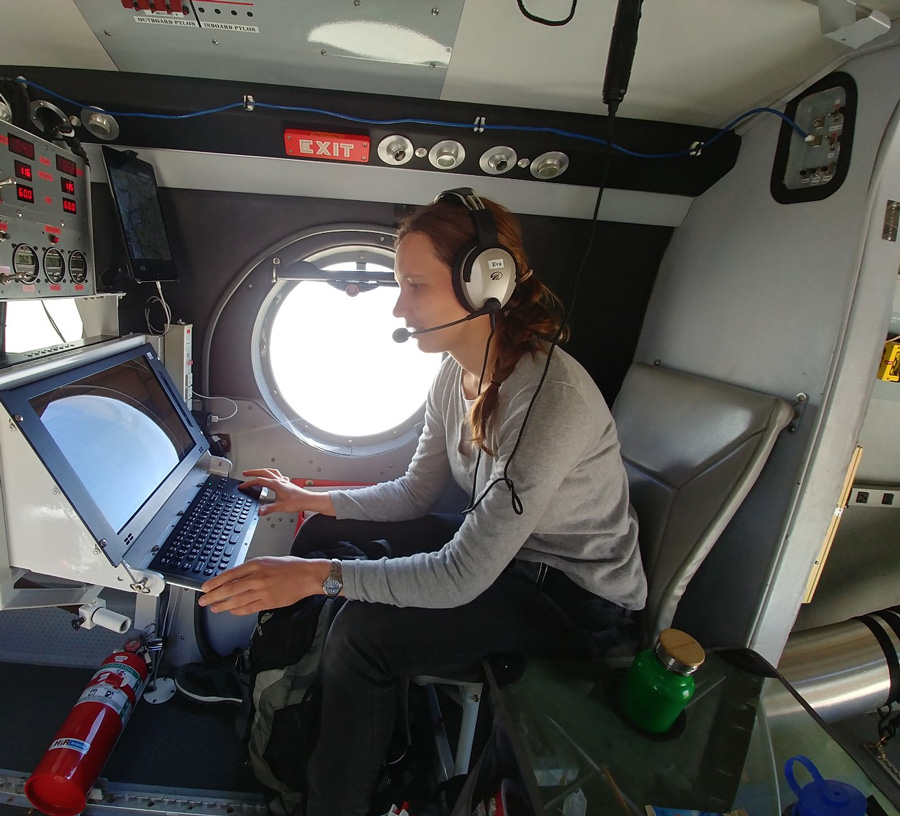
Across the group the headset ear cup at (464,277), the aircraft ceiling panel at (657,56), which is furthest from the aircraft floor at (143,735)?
the aircraft ceiling panel at (657,56)

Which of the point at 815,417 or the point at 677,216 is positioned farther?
the point at 677,216

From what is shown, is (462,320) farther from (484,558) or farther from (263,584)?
(263,584)

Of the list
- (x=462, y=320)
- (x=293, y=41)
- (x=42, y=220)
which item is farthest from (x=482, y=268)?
(x=42, y=220)

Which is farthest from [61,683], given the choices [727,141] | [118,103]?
[727,141]

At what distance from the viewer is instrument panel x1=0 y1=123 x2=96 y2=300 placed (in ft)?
3.62

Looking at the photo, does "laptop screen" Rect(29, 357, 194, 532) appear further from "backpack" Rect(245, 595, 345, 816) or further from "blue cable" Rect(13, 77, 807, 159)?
"blue cable" Rect(13, 77, 807, 159)

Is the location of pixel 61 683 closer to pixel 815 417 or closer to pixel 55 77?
pixel 55 77

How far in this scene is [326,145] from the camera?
150cm

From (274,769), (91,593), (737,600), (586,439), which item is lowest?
(274,769)

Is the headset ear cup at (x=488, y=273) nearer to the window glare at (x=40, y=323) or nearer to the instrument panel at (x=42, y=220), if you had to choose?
the instrument panel at (x=42, y=220)

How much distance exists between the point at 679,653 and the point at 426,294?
0.99m

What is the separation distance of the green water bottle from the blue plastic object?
0.70 ft

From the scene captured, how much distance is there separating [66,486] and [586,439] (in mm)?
1128

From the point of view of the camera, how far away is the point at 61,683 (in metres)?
1.86
